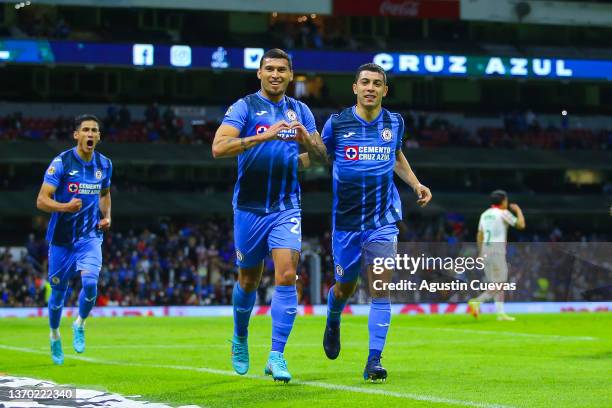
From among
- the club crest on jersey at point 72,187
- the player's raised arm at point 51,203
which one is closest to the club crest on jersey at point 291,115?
the player's raised arm at point 51,203

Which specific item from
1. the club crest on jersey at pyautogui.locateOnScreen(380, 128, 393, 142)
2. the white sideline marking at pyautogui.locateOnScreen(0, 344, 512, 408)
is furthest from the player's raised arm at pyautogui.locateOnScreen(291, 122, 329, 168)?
the white sideline marking at pyautogui.locateOnScreen(0, 344, 512, 408)

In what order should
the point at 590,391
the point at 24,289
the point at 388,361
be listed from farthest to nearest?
the point at 24,289 < the point at 388,361 < the point at 590,391

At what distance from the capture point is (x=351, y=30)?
52625mm

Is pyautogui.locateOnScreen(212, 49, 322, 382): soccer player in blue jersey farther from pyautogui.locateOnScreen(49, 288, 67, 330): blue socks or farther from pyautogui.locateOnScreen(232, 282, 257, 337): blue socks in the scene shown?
pyautogui.locateOnScreen(49, 288, 67, 330): blue socks

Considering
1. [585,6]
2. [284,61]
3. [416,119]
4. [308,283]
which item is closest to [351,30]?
[416,119]

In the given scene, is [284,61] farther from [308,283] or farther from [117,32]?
[117,32]

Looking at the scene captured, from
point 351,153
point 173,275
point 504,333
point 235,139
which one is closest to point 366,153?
point 351,153

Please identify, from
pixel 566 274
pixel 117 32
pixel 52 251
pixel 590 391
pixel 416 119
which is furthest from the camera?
pixel 416 119

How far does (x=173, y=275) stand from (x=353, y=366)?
24.0 m

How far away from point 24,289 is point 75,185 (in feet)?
67.1

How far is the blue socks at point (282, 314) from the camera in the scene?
32.9ft

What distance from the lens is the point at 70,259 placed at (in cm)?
1405

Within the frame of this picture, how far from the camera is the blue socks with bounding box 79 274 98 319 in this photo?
1387 cm

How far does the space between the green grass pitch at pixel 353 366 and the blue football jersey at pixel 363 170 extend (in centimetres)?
140
